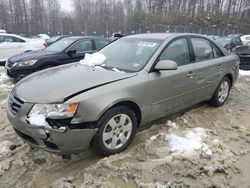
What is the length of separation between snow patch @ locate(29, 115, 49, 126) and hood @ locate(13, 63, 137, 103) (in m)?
0.18

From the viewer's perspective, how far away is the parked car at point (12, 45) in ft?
37.4

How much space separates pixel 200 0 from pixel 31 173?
62.8 metres

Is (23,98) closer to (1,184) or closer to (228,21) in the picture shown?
(1,184)

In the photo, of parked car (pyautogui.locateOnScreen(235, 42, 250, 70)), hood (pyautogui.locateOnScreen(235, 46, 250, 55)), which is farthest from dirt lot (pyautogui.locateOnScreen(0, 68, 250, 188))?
hood (pyautogui.locateOnScreen(235, 46, 250, 55))

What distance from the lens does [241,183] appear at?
3.08m

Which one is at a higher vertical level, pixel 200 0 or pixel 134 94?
pixel 200 0

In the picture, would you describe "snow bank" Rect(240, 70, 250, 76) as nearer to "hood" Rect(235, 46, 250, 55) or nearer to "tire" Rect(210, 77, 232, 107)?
"hood" Rect(235, 46, 250, 55)

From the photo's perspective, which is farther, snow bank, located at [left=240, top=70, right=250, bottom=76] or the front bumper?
snow bank, located at [left=240, top=70, right=250, bottom=76]

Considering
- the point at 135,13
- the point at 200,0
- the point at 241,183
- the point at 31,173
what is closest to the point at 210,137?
the point at 241,183

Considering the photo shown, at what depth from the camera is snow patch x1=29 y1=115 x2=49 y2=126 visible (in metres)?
2.98

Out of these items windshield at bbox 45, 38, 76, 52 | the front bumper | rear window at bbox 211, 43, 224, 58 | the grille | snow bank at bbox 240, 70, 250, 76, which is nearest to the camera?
the front bumper

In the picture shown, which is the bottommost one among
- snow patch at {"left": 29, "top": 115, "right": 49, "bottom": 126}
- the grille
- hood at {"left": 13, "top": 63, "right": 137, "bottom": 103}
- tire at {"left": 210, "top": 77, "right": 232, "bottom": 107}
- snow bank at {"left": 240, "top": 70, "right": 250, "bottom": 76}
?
snow bank at {"left": 240, "top": 70, "right": 250, "bottom": 76}

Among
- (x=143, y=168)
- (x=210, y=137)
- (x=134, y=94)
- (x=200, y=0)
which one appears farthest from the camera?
(x=200, y=0)

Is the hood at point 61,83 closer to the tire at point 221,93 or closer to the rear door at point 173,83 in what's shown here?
the rear door at point 173,83
